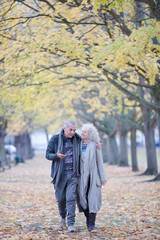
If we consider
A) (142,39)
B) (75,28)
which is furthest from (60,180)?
(75,28)

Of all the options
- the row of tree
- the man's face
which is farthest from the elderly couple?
A: the row of tree

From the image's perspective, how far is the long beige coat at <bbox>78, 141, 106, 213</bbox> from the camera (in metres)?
5.98

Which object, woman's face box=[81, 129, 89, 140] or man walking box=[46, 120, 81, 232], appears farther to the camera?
woman's face box=[81, 129, 89, 140]

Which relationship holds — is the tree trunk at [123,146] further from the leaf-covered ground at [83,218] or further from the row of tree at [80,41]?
the leaf-covered ground at [83,218]

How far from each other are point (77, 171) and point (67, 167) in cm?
19

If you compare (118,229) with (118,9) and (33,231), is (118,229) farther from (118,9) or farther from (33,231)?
(118,9)

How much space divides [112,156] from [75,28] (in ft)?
65.1

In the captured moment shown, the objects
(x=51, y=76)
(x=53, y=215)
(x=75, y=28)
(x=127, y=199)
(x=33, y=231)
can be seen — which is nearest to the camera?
(x=33, y=231)

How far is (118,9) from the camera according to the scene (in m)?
7.93

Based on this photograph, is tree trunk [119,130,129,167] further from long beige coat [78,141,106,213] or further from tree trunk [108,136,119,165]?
long beige coat [78,141,106,213]

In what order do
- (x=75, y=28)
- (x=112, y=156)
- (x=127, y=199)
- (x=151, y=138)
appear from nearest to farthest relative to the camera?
(x=127, y=199) < (x=75, y=28) < (x=151, y=138) < (x=112, y=156)

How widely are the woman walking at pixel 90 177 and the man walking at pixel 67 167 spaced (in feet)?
0.46

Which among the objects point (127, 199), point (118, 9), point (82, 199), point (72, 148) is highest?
point (118, 9)

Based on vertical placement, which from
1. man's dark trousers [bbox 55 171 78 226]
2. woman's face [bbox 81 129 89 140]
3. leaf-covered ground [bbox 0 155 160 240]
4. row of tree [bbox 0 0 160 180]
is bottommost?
leaf-covered ground [bbox 0 155 160 240]
